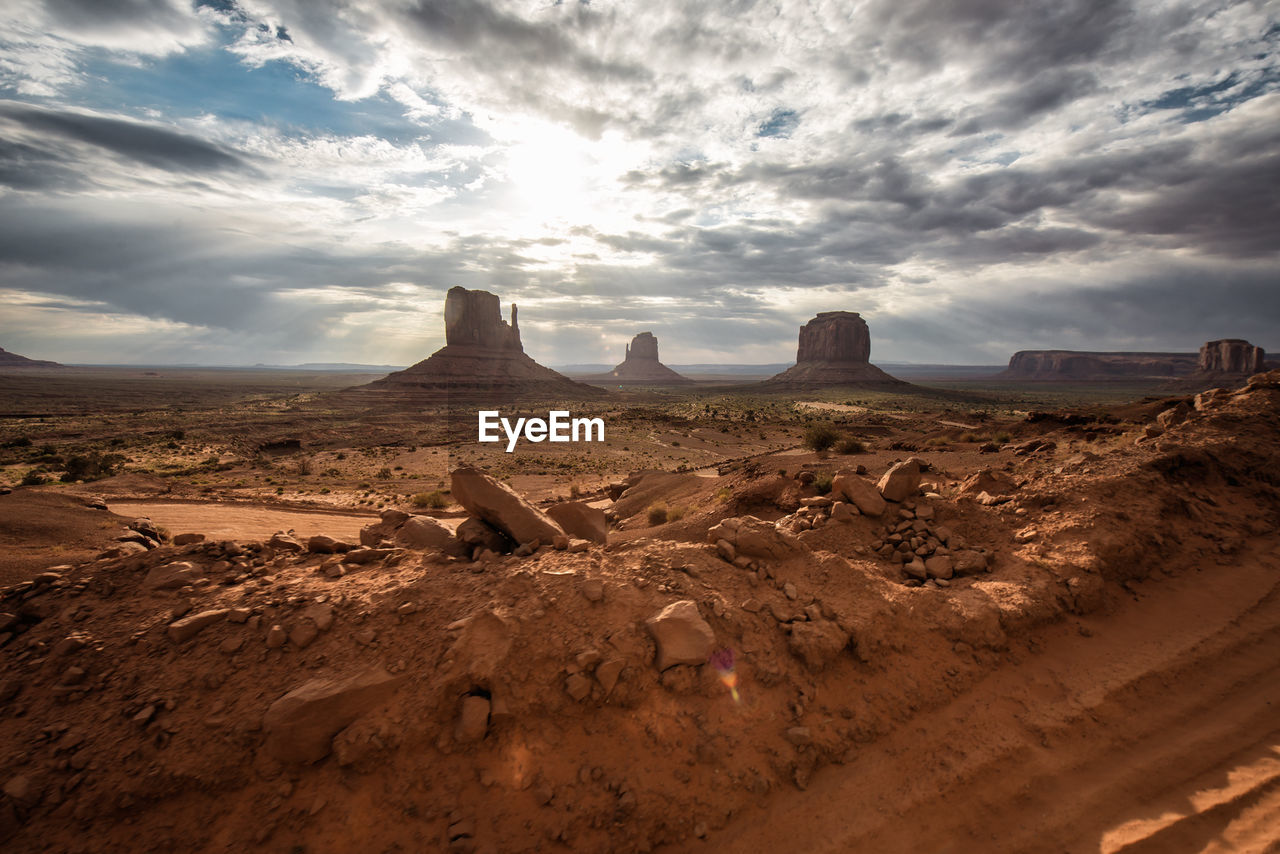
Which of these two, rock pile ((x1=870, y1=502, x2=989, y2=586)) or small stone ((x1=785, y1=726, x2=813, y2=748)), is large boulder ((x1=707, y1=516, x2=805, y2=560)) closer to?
rock pile ((x1=870, y1=502, x2=989, y2=586))

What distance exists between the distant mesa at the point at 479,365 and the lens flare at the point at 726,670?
299ft

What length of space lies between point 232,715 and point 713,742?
4.42m

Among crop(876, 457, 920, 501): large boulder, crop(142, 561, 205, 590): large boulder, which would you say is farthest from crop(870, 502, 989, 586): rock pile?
crop(142, 561, 205, 590): large boulder

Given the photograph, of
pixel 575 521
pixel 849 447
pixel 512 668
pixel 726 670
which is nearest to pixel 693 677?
pixel 726 670

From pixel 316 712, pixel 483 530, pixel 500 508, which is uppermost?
pixel 500 508

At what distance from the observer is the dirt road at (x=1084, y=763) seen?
4398 mm

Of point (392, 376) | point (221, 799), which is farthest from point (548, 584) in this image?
point (392, 376)

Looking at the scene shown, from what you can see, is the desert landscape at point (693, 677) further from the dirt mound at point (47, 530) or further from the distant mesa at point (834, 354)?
the distant mesa at point (834, 354)

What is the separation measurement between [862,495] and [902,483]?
0.79m

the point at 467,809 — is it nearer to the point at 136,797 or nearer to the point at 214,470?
the point at 136,797

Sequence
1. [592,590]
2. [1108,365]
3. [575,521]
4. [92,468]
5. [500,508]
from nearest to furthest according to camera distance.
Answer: [592,590] < [500,508] < [575,521] < [92,468] < [1108,365]

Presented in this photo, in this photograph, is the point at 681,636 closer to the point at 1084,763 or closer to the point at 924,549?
the point at 1084,763

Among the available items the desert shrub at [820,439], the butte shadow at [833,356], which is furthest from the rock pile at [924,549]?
the butte shadow at [833,356]

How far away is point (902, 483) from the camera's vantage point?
8.58 meters
